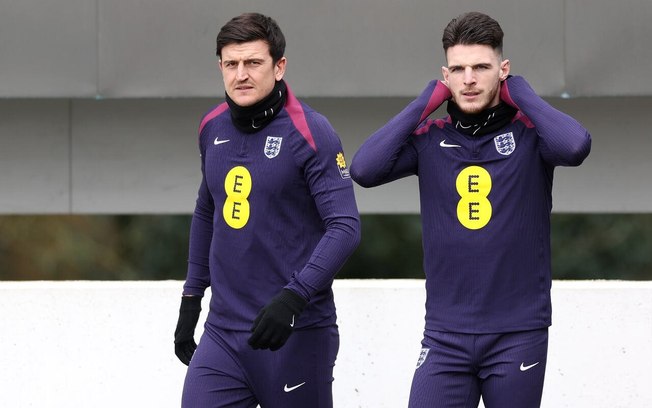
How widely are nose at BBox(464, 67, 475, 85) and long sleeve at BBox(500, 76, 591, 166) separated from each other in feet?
0.46

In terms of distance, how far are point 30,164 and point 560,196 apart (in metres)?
2.69

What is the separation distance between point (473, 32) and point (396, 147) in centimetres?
47

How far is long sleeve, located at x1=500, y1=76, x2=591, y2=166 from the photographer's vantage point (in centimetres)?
476

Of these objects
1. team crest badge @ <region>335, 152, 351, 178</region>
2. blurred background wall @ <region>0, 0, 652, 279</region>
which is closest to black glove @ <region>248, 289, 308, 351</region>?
team crest badge @ <region>335, 152, 351, 178</region>

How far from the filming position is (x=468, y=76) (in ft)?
15.9

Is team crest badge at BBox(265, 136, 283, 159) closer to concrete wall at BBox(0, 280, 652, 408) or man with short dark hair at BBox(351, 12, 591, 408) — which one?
man with short dark hair at BBox(351, 12, 591, 408)

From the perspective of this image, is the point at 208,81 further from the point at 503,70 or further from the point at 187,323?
the point at 503,70

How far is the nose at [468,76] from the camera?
15.9 ft

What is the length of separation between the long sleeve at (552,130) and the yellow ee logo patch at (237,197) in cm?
93

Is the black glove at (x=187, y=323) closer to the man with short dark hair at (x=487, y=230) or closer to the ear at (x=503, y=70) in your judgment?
the man with short dark hair at (x=487, y=230)

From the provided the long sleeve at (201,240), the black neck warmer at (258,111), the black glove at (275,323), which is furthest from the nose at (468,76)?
the long sleeve at (201,240)

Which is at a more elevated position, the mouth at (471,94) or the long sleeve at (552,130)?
the mouth at (471,94)

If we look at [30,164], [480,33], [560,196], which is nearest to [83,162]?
[30,164]

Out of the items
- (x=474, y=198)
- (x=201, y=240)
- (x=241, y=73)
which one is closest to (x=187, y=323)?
(x=201, y=240)
